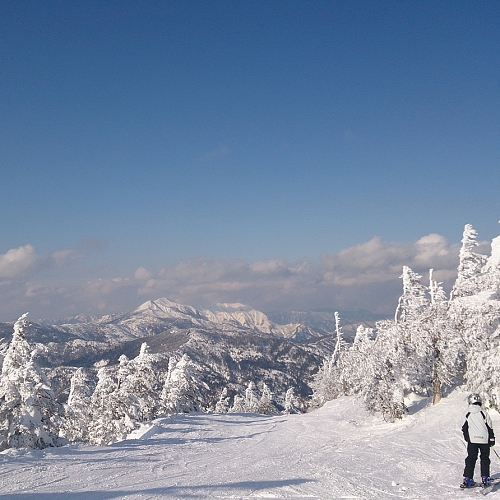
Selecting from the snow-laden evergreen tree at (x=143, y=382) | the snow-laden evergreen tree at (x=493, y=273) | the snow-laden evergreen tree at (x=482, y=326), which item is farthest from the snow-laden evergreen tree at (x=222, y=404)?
the snow-laden evergreen tree at (x=493, y=273)

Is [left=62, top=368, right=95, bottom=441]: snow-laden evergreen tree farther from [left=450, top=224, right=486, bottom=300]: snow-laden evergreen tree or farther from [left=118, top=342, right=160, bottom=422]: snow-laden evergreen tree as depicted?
[left=450, top=224, right=486, bottom=300]: snow-laden evergreen tree

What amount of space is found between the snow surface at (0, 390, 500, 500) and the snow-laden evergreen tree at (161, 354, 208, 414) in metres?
18.8

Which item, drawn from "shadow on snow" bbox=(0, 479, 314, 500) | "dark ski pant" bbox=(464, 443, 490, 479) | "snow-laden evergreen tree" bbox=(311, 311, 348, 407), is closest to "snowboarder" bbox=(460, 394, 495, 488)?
"dark ski pant" bbox=(464, 443, 490, 479)

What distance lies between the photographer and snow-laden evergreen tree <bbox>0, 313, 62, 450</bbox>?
70.4 ft

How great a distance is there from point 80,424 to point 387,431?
26.8 metres

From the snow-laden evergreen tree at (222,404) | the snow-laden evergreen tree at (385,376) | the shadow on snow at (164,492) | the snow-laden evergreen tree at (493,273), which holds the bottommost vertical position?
the snow-laden evergreen tree at (222,404)

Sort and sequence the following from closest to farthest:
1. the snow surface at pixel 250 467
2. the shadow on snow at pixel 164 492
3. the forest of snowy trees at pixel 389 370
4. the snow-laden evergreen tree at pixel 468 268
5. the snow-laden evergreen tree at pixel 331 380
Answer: the shadow on snow at pixel 164 492, the snow surface at pixel 250 467, the forest of snowy trees at pixel 389 370, the snow-laden evergreen tree at pixel 468 268, the snow-laden evergreen tree at pixel 331 380

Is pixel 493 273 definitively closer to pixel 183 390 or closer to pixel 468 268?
pixel 468 268

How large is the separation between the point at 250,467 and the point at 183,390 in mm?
30954

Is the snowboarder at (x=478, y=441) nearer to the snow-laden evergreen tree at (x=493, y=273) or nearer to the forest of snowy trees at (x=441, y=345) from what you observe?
the forest of snowy trees at (x=441, y=345)

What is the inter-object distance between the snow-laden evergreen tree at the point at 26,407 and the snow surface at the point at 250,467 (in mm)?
5530

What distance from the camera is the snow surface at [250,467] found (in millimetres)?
9680

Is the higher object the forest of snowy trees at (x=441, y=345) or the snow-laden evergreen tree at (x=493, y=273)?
the snow-laden evergreen tree at (x=493, y=273)

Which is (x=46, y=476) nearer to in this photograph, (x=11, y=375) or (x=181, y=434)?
A: (x=181, y=434)
